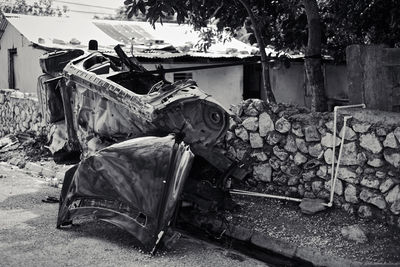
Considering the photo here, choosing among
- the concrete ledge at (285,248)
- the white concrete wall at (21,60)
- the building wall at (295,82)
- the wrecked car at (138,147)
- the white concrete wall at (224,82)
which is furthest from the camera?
the building wall at (295,82)

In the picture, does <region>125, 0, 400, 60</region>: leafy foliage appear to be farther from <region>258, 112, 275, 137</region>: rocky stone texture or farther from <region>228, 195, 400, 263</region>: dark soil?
<region>228, 195, 400, 263</region>: dark soil

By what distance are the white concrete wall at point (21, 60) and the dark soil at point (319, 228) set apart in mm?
9393

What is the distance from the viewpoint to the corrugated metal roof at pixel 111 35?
14.4 metres

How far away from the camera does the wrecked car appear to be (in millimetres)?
6688

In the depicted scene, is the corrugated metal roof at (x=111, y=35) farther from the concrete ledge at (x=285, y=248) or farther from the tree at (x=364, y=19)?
the concrete ledge at (x=285, y=248)

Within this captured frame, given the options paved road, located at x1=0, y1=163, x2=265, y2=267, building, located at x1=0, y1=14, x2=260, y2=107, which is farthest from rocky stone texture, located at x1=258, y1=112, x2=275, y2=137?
building, located at x1=0, y1=14, x2=260, y2=107

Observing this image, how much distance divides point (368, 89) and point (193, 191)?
2734 mm

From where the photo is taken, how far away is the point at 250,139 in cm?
873

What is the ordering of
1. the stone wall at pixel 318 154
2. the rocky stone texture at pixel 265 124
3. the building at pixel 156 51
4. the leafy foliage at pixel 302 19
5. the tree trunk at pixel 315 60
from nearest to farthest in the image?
the stone wall at pixel 318 154 < the rocky stone texture at pixel 265 124 < the tree trunk at pixel 315 60 < the leafy foliage at pixel 302 19 < the building at pixel 156 51

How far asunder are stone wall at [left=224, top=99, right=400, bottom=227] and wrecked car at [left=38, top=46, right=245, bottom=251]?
2.83ft

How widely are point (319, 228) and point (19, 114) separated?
10.6 meters

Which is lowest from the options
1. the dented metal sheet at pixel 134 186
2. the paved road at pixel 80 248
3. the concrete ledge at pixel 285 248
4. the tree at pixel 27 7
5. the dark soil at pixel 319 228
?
the concrete ledge at pixel 285 248

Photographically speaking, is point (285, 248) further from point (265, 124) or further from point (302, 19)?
point (302, 19)

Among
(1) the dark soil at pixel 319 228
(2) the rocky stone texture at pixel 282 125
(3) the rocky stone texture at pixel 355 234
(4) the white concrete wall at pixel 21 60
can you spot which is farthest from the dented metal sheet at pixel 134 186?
(4) the white concrete wall at pixel 21 60
